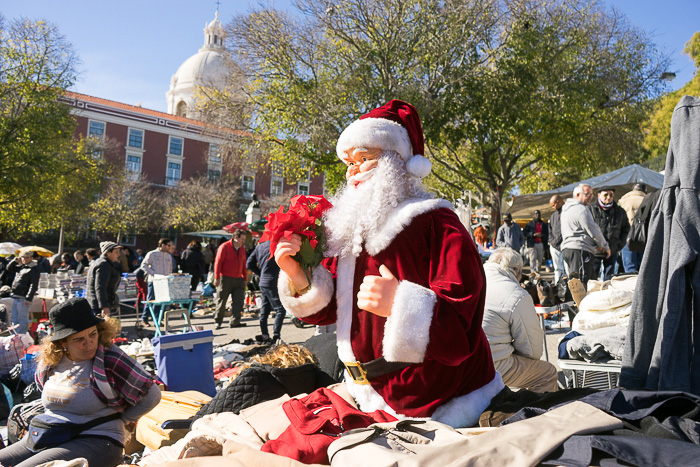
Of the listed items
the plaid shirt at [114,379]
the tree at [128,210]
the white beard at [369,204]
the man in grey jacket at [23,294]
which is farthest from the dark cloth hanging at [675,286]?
the tree at [128,210]

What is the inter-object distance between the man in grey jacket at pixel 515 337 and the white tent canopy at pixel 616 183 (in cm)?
818

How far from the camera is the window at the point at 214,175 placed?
150 feet

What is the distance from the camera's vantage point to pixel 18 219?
77.3ft

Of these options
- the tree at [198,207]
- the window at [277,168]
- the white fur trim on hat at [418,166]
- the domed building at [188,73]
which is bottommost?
the white fur trim on hat at [418,166]

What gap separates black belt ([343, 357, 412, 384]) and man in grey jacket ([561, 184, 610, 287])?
234 inches

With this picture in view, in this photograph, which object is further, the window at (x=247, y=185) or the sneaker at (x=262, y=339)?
the window at (x=247, y=185)

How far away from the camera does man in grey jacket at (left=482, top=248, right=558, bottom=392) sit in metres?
3.64

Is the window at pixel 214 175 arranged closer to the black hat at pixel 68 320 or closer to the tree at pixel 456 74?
the tree at pixel 456 74

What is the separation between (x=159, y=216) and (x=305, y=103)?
28722 millimetres

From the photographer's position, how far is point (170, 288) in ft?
28.9

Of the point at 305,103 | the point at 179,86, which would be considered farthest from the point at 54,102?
the point at 179,86

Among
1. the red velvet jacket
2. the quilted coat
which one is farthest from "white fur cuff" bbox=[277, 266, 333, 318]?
the quilted coat

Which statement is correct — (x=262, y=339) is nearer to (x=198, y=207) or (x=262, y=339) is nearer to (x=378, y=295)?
(x=378, y=295)

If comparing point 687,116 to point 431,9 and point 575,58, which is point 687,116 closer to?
point 431,9
